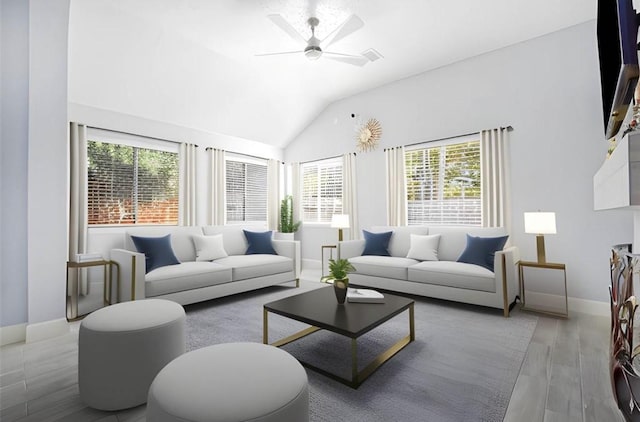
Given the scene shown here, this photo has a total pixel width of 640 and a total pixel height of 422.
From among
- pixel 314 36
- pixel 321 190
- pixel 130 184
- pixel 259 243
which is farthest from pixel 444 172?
pixel 130 184

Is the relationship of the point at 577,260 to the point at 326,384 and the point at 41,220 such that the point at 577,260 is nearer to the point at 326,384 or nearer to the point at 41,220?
the point at 326,384

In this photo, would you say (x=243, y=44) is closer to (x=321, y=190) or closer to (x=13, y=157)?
(x=13, y=157)

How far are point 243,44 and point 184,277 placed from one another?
118 inches

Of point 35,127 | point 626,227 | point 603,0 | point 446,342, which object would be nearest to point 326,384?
point 446,342

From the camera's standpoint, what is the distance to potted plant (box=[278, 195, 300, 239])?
246 inches

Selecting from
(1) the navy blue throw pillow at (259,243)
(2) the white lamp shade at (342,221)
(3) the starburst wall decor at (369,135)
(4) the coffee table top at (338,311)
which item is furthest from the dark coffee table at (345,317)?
(3) the starburst wall decor at (369,135)

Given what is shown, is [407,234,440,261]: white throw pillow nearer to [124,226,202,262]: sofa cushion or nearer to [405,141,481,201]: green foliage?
[405,141,481,201]: green foliage

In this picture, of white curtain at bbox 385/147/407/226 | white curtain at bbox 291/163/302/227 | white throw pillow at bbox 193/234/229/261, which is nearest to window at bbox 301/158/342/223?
white curtain at bbox 291/163/302/227

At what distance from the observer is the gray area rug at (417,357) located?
64.6 inches

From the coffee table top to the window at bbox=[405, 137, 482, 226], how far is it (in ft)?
7.99

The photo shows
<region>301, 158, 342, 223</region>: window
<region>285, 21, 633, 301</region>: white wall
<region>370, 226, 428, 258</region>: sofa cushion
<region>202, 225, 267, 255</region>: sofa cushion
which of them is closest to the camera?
<region>285, 21, 633, 301</region>: white wall

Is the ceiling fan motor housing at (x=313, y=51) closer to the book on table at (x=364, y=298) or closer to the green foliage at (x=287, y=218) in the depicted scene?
the book on table at (x=364, y=298)

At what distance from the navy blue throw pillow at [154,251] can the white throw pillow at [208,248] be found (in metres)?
0.43

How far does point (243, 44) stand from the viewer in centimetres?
391
